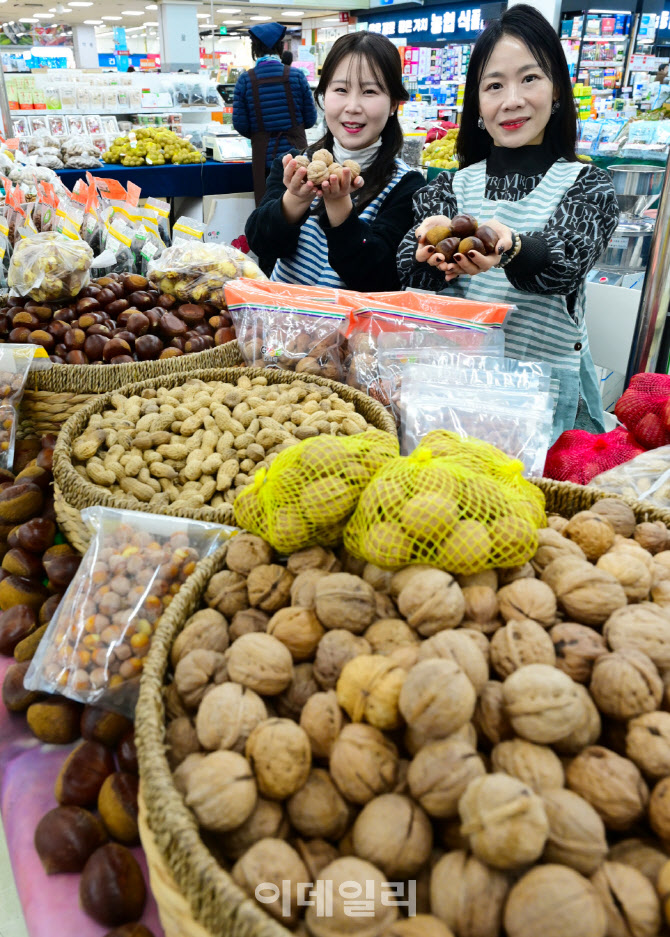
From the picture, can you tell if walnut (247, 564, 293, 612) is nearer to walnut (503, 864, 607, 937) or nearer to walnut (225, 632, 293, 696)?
walnut (225, 632, 293, 696)

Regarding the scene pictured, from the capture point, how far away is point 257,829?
29.1 inches

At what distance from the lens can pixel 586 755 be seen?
29.4 inches

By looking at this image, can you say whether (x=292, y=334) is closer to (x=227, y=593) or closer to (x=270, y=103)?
(x=227, y=593)

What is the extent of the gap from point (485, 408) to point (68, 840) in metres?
1.17

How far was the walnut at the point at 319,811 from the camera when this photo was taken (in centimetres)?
74

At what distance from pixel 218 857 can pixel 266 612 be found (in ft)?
1.06

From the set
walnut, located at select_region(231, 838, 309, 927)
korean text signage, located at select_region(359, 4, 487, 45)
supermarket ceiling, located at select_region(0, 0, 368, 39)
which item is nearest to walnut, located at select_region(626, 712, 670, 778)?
walnut, located at select_region(231, 838, 309, 927)

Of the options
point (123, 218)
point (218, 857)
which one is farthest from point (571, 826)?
point (123, 218)

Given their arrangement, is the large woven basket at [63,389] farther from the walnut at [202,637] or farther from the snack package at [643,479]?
the snack package at [643,479]

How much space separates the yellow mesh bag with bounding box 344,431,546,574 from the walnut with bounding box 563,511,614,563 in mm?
84

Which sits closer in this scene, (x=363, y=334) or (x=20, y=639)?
(x=20, y=639)

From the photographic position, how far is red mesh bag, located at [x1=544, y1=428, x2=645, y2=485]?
1.64 metres

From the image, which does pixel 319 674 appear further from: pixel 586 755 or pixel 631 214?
pixel 631 214

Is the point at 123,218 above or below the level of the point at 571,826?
above
